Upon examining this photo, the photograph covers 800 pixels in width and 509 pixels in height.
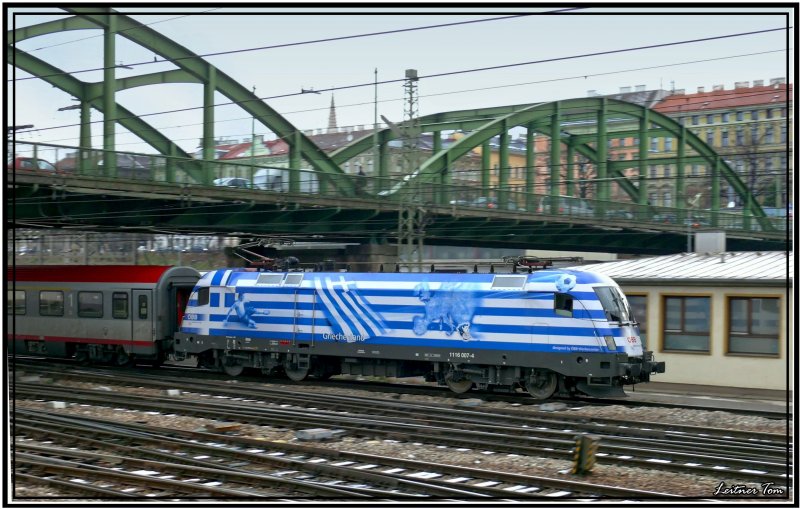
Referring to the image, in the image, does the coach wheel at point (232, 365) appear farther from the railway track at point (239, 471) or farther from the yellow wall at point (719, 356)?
the yellow wall at point (719, 356)

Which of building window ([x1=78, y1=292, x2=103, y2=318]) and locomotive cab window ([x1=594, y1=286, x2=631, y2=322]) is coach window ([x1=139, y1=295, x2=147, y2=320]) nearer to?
building window ([x1=78, y1=292, x2=103, y2=318])

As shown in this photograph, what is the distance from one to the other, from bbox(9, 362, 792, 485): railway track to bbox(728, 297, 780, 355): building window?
23.1 ft

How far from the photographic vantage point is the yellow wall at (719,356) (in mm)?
23844

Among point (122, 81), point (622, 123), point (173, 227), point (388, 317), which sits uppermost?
point (622, 123)

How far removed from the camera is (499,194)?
2016 inches

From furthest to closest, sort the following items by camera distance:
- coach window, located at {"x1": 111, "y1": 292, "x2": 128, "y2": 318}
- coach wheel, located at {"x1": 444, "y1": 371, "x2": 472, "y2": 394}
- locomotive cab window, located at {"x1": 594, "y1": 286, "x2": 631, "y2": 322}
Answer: coach window, located at {"x1": 111, "y1": 292, "x2": 128, "y2": 318}
coach wheel, located at {"x1": 444, "y1": 371, "x2": 472, "y2": 394}
locomotive cab window, located at {"x1": 594, "y1": 286, "x2": 631, "y2": 322}

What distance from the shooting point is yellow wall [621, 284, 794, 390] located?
2384 centimetres

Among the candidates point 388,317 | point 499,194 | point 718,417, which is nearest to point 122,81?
point 499,194

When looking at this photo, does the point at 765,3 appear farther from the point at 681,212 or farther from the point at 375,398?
the point at 681,212

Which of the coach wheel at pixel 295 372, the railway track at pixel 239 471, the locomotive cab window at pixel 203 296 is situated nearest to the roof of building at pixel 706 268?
the coach wheel at pixel 295 372

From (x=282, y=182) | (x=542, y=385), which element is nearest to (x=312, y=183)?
(x=282, y=182)

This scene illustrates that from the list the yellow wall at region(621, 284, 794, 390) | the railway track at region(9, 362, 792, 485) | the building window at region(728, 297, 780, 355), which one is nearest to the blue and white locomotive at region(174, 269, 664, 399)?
the railway track at region(9, 362, 792, 485)

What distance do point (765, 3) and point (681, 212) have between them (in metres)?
53.8

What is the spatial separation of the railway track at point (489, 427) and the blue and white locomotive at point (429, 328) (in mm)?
1955
